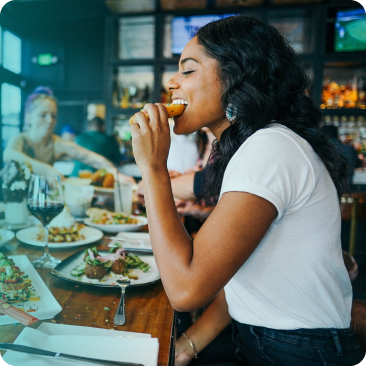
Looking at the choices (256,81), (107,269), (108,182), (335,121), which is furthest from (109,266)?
(335,121)

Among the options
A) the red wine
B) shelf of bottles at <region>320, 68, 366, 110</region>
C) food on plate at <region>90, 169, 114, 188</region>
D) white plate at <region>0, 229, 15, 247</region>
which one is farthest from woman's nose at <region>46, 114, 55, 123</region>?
shelf of bottles at <region>320, 68, 366, 110</region>

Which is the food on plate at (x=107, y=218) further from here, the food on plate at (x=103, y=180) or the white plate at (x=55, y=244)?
the food on plate at (x=103, y=180)

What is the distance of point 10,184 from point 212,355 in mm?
1027

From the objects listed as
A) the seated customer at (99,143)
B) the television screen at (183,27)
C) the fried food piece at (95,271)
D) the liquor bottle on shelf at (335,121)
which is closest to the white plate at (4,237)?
the fried food piece at (95,271)

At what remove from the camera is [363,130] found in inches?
→ 158

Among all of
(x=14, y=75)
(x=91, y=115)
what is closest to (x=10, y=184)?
(x=91, y=115)

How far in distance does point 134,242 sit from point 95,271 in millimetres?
339

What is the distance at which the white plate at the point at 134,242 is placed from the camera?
1.16 meters

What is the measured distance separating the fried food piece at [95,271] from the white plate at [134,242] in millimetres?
215

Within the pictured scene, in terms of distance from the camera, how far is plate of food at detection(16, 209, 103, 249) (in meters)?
1.15

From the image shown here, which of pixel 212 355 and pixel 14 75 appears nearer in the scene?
pixel 212 355

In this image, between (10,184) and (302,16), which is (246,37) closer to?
(10,184)

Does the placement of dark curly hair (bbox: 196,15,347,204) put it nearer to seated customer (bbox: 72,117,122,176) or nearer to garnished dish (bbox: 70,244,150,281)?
garnished dish (bbox: 70,244,150,281)

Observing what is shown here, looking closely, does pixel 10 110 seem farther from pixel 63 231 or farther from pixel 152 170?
pixel 152 170
